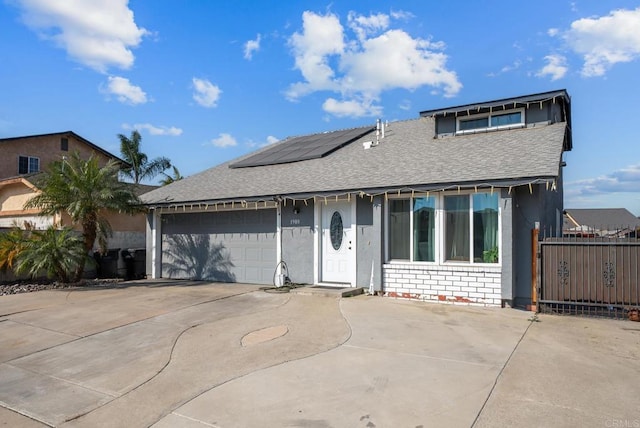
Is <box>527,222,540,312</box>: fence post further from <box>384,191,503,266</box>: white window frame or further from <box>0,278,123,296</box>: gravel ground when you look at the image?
<box>0,278,123,296</box>: gravel ground

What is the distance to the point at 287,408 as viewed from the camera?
15.0 ft

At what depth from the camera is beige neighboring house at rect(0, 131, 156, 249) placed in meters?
18.4

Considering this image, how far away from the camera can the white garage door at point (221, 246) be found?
12977 mm

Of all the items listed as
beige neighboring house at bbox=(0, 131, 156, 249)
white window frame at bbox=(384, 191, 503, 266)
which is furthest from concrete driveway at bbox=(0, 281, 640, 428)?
beige neighboring house at bbox=(0, 131, 156, 249)

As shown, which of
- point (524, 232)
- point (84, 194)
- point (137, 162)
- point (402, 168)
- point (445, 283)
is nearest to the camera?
point (524, 232)

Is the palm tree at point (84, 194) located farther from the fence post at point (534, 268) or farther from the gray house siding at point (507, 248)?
the fence post at point (534, 268)

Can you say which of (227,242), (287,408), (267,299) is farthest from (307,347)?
(227,242)

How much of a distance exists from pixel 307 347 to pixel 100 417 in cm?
293

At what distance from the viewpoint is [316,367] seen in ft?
18.8

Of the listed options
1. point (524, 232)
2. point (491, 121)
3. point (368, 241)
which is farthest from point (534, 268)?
point (491, 121)

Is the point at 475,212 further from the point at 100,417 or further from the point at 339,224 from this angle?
the point at 100,417

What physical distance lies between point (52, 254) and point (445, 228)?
36.9ft

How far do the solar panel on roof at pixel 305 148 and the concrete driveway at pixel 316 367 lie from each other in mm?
6923

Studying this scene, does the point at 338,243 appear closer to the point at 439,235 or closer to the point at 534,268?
the point at 439,235
